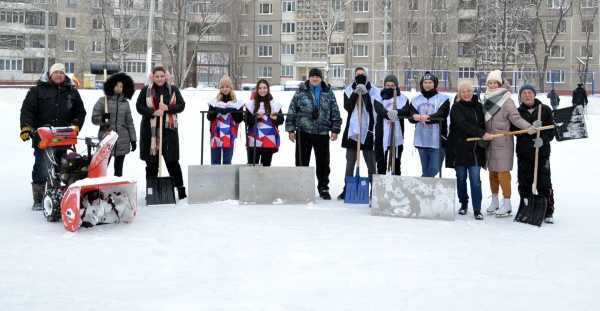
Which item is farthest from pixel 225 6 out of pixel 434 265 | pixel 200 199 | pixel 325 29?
pixel 434 265

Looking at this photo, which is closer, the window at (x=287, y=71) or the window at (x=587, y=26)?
the window at (x=587, y=26)

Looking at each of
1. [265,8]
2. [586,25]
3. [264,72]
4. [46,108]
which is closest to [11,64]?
[264,72]

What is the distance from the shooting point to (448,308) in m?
4.84

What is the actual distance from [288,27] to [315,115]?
50.8 metres

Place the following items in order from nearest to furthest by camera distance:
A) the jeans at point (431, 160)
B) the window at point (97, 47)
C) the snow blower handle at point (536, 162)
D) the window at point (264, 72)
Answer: the snow blower handle at point (536, 162), the jeans at point (431, 160), the window at point (97, 47), the window at point (264, 72)

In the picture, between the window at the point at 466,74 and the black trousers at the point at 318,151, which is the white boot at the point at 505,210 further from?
the window at the point at 466,74

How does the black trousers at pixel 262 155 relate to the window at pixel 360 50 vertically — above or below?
below

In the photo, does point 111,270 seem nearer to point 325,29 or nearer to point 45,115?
point 45,115

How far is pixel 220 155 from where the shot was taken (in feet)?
31.7

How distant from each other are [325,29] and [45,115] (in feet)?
147

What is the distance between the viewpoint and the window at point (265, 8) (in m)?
59.6

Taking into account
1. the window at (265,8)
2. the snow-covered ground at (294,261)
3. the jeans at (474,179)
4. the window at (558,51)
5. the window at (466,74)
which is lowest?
the snow-covered ground at (294,261)

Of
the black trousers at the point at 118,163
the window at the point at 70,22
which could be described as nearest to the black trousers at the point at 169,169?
the black trousers at the point at 118,163

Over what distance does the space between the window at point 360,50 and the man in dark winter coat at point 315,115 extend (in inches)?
1858
